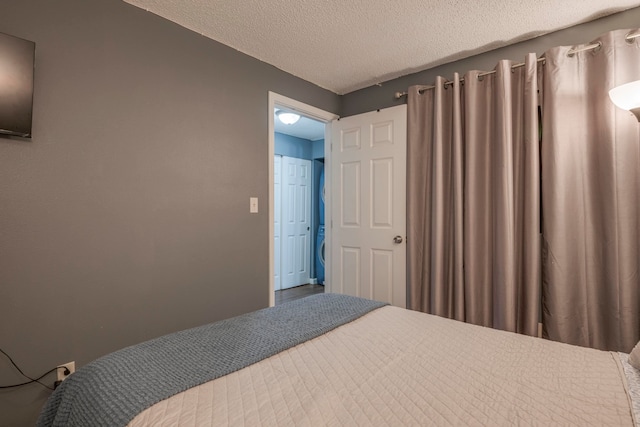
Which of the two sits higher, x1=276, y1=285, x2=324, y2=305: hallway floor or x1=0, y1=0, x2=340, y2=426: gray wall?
Result: x1=0, y1=0, x2=340, y2=426: gray wall

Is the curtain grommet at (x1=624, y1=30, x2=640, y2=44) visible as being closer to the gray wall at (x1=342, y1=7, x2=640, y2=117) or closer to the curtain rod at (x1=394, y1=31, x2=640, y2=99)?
the curtain rod at (x1=394, y1=31, x2=640, y2=99)

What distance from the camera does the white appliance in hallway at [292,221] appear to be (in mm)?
4730

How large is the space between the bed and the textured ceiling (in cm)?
182

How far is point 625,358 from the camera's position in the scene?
1108 millimetres

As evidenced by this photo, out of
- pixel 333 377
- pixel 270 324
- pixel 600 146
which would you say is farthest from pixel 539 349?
pixel 600 146

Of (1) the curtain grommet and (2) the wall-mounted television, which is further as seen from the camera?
(1) the curtain grommet

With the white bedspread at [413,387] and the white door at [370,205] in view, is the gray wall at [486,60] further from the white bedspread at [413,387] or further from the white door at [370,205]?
the white bedspread at [413,387]

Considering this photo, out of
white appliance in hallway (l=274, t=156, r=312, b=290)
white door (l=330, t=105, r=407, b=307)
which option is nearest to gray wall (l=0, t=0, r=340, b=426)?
white door (l=330, t=105, r=407, b=307)

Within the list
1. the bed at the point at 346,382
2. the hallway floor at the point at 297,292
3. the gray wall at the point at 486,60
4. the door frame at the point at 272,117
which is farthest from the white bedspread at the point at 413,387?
the hallway floor at the point at 297,292

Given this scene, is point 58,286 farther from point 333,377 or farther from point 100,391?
point 333,377

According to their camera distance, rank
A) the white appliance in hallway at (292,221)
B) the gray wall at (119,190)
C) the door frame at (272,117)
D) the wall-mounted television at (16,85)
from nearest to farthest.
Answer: the wall-mounted television at (16,85) → the gray wall at (119,190) → the door frame at (272,117) → the white appliance in hallway at (292,221)

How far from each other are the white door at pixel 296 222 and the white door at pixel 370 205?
5.60 feet

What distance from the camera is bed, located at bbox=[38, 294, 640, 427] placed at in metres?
0.80

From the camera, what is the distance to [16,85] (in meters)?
1.42
